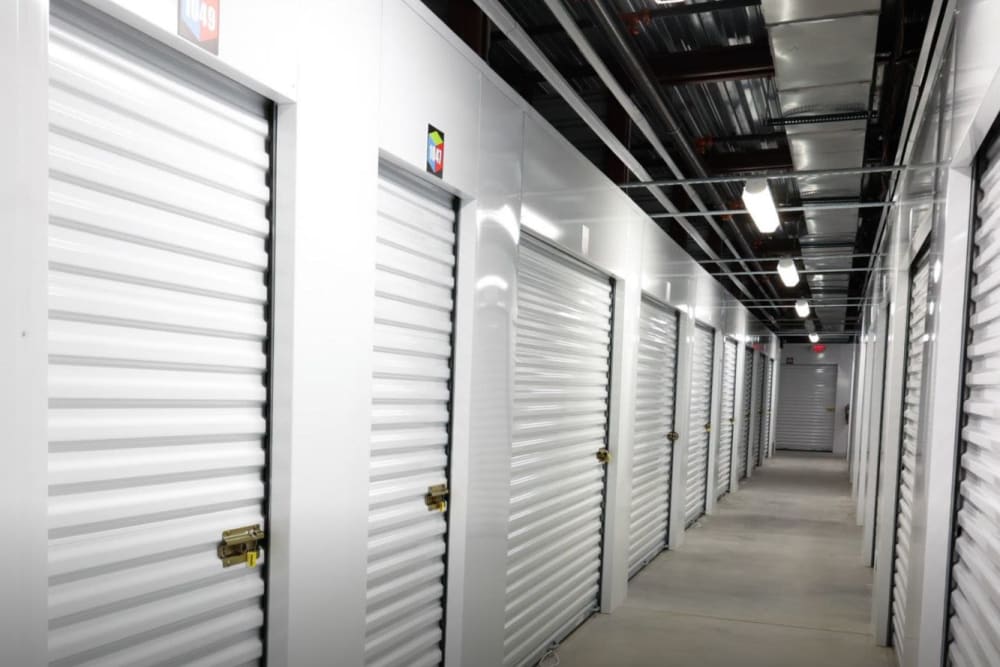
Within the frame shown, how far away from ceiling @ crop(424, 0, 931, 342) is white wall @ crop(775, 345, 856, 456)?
619 inches

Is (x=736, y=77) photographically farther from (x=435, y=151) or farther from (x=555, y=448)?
(x=555, y=448)

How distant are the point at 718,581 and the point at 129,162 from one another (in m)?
6.48

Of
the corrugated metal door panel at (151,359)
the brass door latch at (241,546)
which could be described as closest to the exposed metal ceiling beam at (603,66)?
the corrugated metal door panel at (151,359)

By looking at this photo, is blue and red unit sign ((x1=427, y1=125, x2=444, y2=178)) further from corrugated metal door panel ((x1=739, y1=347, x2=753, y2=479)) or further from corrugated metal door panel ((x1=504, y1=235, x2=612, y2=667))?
corrugated metal door panel ((x1=739, y1=347, x2=753, y2=479))

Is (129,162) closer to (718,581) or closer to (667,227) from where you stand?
(718,581)

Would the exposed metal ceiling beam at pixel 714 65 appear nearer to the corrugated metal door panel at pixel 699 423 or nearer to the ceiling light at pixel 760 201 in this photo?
the ceiling light at pixel 760 201

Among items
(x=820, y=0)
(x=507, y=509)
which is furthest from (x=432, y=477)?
(x=820, y=0)

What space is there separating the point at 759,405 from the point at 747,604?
39.5ft

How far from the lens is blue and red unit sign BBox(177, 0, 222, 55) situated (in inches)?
76.6

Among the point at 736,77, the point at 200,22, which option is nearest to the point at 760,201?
the point at 736,77

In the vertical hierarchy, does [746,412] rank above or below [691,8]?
below

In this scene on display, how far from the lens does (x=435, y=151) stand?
10.7 feet

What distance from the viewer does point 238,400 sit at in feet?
7.68

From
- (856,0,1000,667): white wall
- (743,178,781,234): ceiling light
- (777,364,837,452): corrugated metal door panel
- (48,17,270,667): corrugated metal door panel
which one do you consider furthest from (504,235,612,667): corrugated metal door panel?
(777,364,837,452): corrugated metal door panel
